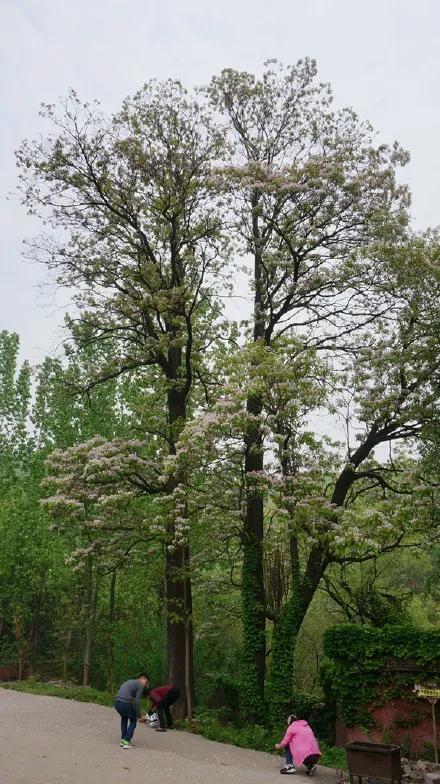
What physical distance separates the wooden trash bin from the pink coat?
92cm

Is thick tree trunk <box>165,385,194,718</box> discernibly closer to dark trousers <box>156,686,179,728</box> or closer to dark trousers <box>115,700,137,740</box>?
dark trousers <box>156,686,179,728</box>

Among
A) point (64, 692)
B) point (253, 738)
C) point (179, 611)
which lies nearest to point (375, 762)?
point (253, 738)

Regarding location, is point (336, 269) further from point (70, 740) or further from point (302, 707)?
point (70, 740)

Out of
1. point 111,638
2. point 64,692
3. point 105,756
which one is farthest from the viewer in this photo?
point 111,638

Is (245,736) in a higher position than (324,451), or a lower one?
lower

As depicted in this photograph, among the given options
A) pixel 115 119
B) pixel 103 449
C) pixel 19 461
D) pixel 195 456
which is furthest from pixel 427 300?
pixel 19 461

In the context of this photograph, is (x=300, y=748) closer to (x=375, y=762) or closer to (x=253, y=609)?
(x=375, y=762)

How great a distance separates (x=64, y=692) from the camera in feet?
67.2

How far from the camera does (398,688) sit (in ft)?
48.8

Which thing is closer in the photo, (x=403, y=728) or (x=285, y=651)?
(x=403, y=728)

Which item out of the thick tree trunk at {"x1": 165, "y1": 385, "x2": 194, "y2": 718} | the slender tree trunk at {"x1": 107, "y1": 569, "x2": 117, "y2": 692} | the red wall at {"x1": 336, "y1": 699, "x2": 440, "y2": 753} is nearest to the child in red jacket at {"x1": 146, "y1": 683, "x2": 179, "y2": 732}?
the thick tree trunk at {"x1": 165, "y1": 385, "x2": 194, "y2": 718}

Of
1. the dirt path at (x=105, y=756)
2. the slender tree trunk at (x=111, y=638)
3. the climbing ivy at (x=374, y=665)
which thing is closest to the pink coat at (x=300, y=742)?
the dirt path at (x=105, y=756)

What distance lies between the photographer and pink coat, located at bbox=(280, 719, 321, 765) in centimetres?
1238

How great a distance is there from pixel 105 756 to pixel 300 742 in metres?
3.52
